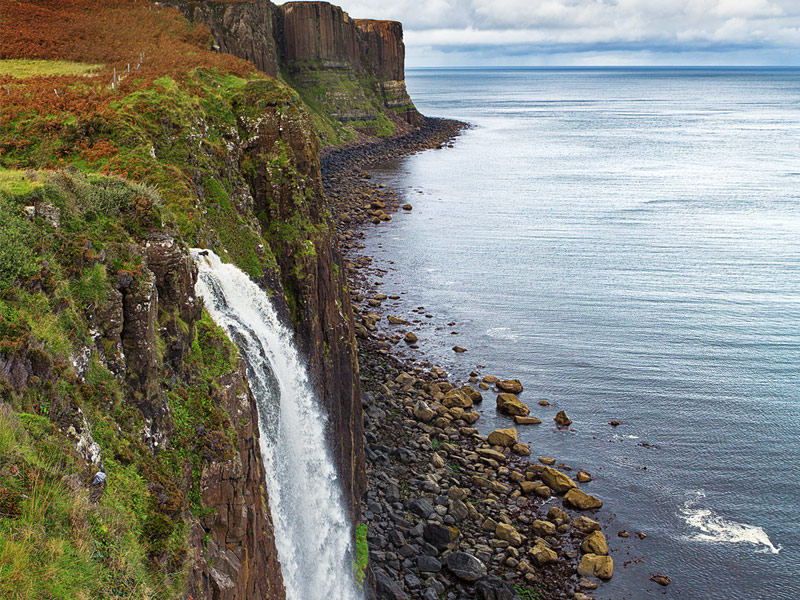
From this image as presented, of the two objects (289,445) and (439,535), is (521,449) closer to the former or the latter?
(439,535)

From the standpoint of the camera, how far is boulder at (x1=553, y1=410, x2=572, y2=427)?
39219 millimetres

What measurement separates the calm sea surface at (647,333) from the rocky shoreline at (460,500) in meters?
1.41

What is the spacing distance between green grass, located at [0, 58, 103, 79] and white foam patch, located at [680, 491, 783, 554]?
34.0 metres

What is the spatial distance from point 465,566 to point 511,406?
13944 millimetres

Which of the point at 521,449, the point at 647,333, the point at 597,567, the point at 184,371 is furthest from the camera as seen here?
the point at 647,333

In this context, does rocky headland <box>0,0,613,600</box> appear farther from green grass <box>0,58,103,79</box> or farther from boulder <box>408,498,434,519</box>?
green grass <box>0,58,103,79</box>

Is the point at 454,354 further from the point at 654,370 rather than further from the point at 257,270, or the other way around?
the point at 257,270

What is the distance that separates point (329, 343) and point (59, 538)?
19920 millimetres

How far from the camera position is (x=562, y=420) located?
1548 inches

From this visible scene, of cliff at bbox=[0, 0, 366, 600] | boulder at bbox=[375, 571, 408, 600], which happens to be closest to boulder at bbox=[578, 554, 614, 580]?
boulder at bbox=[375, 571, 408, 600]

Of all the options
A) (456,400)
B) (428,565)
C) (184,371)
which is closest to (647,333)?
(456,400)

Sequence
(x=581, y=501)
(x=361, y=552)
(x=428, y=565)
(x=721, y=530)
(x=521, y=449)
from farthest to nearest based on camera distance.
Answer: (x=521, y=449) → (x=581, y=501) → (x=721, y=530) → (x=428, y=565) → (x=361, y=552)

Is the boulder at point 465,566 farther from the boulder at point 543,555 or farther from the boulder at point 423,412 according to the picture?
the boulder at point 423,412

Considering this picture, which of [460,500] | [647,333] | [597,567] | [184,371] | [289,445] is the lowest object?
[597,567]
